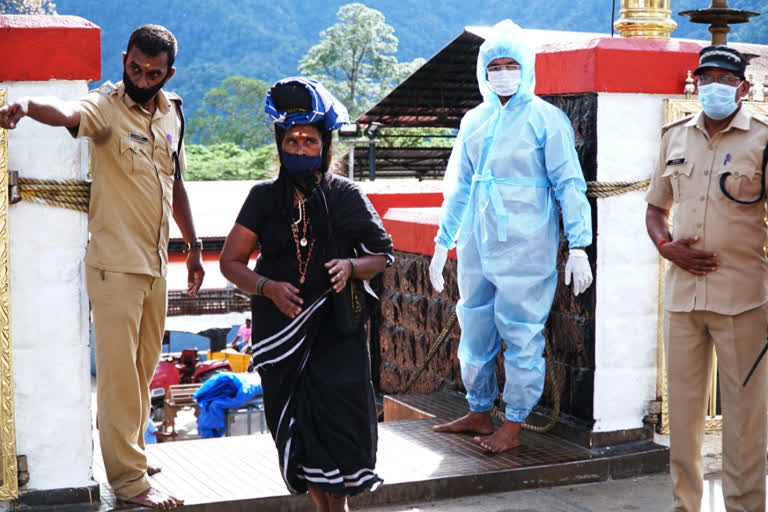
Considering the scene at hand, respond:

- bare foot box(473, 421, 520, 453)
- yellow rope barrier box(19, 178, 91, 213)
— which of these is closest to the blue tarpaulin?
bare foot box(473, 421, 520, 453)

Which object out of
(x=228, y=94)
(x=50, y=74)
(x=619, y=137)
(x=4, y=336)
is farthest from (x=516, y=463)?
(x=228, y=94)

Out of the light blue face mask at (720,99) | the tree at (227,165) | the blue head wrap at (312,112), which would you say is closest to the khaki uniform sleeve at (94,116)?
the blue head wrap at (312,112)

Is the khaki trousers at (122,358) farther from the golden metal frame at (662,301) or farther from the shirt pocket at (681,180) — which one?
the golden metal frame at (662,301)

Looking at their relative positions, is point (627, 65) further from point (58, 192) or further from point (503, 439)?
point (58, 192)

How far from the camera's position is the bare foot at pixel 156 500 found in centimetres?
380

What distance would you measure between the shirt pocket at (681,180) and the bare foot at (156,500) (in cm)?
223

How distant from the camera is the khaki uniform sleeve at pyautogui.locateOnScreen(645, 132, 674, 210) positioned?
3766 mm

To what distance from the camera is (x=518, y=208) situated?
457 centimetres

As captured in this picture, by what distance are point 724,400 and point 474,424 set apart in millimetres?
1547

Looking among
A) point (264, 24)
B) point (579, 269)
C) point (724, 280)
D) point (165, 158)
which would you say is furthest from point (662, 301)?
point (264, 24)

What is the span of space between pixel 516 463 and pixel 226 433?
15.3 feet

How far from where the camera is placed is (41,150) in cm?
373

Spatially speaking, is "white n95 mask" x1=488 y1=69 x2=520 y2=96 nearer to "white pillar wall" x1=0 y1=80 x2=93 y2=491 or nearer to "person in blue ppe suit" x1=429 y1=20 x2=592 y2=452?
"person in blue ppe suit" x1=429 y1=20 x2=592 y2=452

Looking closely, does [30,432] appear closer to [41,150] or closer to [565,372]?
[41,150]
